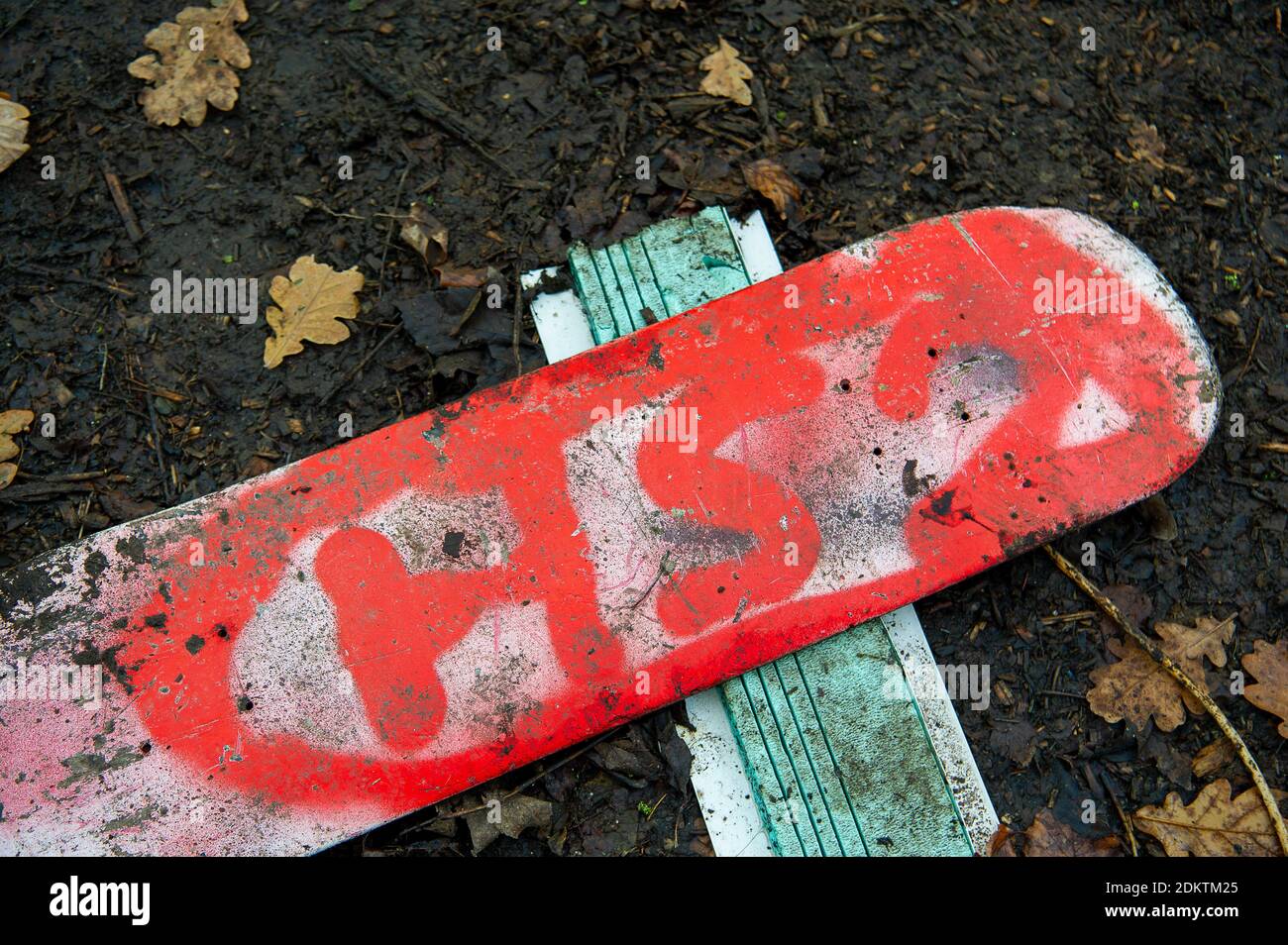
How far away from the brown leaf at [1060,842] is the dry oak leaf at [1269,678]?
24.4 inches

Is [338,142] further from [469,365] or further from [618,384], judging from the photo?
[618,384]

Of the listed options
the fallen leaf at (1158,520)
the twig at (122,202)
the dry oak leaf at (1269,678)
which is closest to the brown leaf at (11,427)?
the twig at (122,202)

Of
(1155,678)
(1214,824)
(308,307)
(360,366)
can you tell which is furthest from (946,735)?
(308,307)

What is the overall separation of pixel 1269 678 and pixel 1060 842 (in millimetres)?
821

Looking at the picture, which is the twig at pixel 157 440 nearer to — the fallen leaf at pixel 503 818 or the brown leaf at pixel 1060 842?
the fallen leaf at pixel 503 818

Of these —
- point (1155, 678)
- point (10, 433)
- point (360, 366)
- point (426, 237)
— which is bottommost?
point (1155, 678)

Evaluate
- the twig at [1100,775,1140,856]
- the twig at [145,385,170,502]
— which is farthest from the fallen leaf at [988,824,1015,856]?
the twig at [145,385,170,502]

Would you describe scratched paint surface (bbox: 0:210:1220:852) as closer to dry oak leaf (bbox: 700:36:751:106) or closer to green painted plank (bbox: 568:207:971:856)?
green painted plank (bbox: 568:207:971:856)

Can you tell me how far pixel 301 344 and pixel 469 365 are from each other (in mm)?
510

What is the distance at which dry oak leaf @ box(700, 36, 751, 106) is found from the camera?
2.86 meters

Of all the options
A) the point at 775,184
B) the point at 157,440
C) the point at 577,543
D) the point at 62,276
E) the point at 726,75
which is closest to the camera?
the point at 577,543

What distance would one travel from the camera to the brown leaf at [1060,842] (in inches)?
94.5

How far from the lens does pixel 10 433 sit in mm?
2496

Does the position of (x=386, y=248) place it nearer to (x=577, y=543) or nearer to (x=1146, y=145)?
(x=577, y=543)
